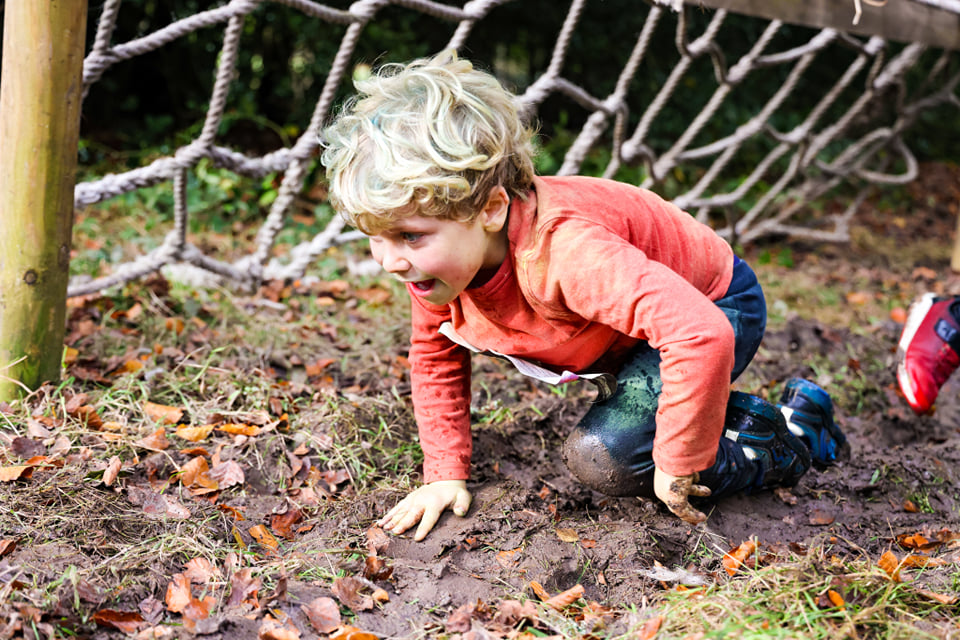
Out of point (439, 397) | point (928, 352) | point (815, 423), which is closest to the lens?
point (439, 397)

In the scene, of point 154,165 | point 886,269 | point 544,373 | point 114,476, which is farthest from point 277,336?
point 886,269

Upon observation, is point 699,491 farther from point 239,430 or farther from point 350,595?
point 239,430

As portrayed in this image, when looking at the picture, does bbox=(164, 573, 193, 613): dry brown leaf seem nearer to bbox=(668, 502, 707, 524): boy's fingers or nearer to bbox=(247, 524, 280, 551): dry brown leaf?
bbox=(247, 524, 280, 551): dry brown leaf

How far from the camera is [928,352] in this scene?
2.63 metres

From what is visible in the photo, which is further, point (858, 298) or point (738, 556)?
point (858, 298)

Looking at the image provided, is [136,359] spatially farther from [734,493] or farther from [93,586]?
[734,493]

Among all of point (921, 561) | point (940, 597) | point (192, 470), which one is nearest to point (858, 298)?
point (921, 561)

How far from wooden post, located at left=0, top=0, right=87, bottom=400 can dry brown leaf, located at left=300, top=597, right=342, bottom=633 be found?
106 cm

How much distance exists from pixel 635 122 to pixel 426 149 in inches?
213

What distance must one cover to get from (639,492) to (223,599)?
0.95m

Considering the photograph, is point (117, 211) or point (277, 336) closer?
point (277, 336)

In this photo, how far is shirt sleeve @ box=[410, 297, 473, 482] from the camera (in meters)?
2.00

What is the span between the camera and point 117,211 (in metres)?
4.55

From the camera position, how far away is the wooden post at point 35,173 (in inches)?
75.8
